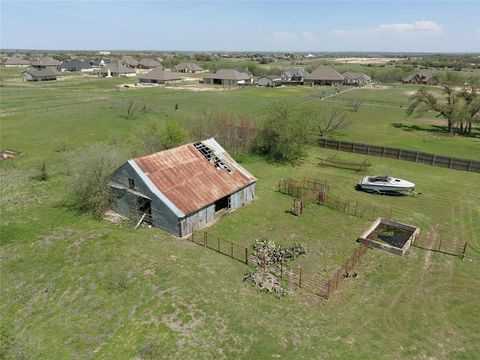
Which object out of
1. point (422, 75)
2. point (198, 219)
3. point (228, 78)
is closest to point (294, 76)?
point (228, 78)

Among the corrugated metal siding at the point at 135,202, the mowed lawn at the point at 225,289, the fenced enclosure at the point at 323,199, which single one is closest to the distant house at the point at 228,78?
the fenced enclosure at the point at 323,199

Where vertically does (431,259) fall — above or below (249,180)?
below

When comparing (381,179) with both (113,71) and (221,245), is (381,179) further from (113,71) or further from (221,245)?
(113,71)

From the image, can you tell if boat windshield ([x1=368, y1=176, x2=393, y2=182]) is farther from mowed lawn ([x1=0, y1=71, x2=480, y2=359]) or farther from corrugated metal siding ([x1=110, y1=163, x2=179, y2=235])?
corrugated metal siding ([x1=110, y1=163, x2=179, y2=235])

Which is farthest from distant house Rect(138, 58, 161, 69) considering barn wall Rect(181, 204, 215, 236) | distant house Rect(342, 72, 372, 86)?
barn wall Rect(181, 204, 215, 236)

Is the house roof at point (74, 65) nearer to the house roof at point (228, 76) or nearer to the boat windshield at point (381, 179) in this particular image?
the house roof at point (228, 76)

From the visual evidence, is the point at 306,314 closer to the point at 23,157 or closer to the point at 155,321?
the point at 155,321

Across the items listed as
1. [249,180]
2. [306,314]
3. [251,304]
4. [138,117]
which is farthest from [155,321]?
[138,117]
